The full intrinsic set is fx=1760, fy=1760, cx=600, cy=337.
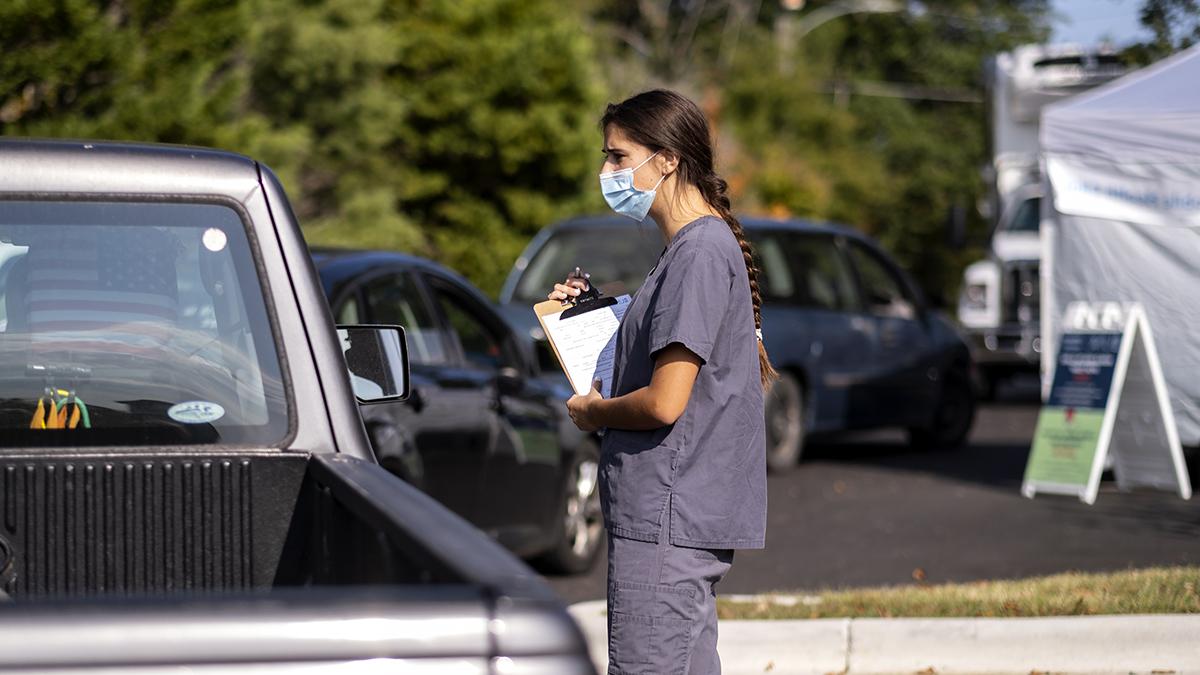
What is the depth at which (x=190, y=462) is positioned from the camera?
3.31 m

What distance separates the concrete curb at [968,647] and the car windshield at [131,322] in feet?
10.6

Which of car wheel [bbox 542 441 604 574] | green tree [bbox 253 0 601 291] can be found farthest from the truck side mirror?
green tree [bbox 253 0 601 291]

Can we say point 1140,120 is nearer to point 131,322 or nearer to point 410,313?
point 410,313

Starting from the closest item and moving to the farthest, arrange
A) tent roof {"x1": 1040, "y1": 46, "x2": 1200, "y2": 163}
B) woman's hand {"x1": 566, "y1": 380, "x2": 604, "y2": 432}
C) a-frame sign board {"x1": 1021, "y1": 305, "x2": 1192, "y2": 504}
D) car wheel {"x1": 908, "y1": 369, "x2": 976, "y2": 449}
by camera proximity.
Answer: woman's hand {"x1": 566, "y1": 380, "x2": 604, "y2": 432} → tent roof {"x1": 1040, "y1": 46, "x2": 1200, "y2": 163} → a-frame sign board {"x1": 1021, "y1": 305, "x2": 1192, "y2": 504} → car wheel {"x1": 908, "y1": 369, "x2": 976, "y2": 449}

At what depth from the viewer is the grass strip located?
6793 mm

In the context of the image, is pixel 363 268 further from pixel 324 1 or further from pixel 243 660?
pixel 324 1

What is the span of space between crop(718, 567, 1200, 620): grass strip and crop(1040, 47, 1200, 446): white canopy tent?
4036mm

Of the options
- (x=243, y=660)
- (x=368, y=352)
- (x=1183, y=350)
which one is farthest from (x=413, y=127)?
(x=243, y=660)

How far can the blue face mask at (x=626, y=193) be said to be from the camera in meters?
3.92

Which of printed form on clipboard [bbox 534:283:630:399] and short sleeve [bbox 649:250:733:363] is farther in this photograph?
printed form on clipboard [bbox 534:283:630:399]

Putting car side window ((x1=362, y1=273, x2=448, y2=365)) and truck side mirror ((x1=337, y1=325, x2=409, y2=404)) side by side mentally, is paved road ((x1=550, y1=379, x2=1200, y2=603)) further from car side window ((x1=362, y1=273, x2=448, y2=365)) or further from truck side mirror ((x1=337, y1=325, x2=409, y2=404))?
truck side mirror ((x1=337, y1=325, x2=409, y2=404))

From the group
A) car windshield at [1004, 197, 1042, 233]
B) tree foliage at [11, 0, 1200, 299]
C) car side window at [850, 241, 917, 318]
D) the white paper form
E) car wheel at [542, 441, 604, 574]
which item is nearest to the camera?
the white paper form

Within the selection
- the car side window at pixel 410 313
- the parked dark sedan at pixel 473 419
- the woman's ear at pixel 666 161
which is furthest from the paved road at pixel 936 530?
the woman's ear at pixel 666 161

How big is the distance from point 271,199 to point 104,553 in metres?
0.78
